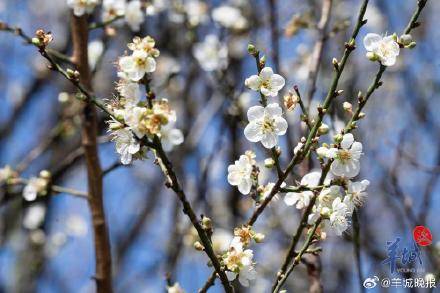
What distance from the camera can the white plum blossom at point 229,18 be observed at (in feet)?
14.5

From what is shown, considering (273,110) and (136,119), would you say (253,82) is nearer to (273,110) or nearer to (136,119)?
(273,110)

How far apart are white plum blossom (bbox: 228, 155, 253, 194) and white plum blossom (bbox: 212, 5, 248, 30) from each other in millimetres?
2711

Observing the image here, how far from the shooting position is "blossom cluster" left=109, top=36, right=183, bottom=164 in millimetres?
1470

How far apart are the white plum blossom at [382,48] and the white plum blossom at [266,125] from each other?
34cm

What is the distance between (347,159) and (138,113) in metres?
0.63

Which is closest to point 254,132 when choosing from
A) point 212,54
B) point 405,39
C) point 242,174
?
point 242,174

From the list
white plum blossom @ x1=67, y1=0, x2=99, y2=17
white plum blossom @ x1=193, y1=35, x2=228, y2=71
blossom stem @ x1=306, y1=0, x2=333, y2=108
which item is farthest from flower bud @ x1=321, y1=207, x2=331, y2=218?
white plum blossom @ x1=193, y1=35, x2=228, y2=71

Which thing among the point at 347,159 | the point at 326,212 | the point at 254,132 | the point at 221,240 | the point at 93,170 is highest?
the point at 221,240

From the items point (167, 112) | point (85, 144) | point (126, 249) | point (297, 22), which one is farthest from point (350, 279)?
point (167, 112)

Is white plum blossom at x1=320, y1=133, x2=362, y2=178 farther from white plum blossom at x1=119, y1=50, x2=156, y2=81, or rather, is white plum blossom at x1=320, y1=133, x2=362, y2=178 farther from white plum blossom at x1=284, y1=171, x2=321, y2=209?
white plum blossom at x1=119, y1=50, x2=156, y2=81

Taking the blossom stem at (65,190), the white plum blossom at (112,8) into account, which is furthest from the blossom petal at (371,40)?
the white plum blossom at (112,8)

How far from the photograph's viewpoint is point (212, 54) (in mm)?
4324

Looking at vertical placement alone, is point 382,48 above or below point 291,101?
above

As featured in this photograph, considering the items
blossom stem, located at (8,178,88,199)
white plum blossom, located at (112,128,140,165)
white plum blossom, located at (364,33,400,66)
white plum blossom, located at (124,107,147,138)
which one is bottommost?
white plum blossom, located at (124,107,147,138)
